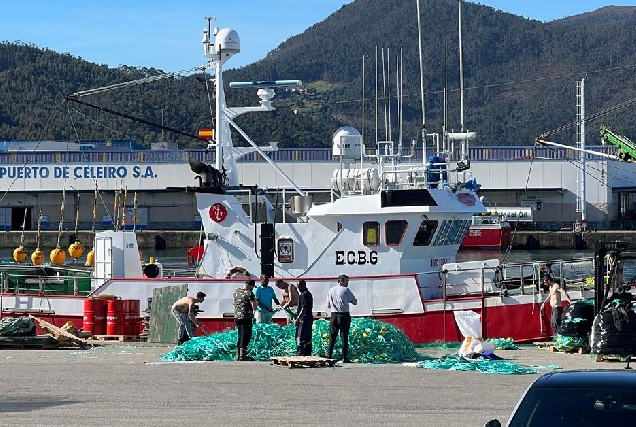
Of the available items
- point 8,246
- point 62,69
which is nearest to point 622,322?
point 8,246

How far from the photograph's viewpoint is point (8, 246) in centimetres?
6812

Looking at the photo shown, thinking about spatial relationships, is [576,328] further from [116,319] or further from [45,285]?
[45,285]

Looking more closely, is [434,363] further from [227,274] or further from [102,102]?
[102,102]

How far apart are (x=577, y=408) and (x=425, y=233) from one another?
16092 millimetres

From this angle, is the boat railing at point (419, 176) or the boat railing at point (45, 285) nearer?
the boat railing at point (419, 176)

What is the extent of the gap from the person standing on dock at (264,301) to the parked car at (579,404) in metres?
13.2

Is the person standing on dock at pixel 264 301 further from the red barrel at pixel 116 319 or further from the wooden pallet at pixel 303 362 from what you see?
the red barrel at pixel 116 319

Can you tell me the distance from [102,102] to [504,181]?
68.0 meters

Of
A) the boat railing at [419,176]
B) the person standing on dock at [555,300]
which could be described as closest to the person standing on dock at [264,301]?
the boat railing at [419,176]

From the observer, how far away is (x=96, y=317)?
24625 mm

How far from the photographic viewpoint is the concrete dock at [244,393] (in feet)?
45.4

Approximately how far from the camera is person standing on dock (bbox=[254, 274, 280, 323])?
2194cm

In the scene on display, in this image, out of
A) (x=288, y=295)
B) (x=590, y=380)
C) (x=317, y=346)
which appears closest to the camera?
(x=590, y=380)

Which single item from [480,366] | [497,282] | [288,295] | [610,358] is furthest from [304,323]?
[497,282]
